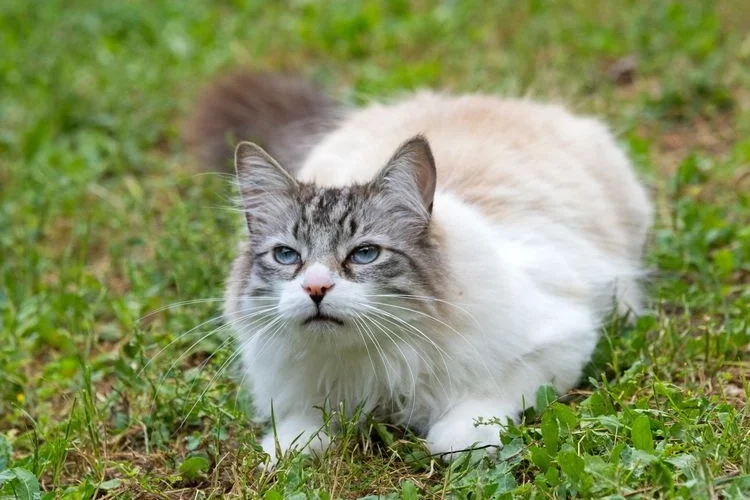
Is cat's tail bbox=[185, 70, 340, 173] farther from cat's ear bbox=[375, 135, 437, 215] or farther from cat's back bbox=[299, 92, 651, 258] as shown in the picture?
cat's ear bbox=[375, 135, 437, 215]

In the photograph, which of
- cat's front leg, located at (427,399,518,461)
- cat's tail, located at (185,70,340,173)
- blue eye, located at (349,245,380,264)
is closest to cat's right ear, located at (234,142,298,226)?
blue eye, located at (349,245,380,264)

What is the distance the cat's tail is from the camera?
4879 mm

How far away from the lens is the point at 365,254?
9.66 ft

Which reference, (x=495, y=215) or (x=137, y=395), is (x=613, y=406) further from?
(x=137, y=395)

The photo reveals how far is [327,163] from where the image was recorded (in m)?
4.17

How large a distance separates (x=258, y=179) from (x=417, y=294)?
2.19ft

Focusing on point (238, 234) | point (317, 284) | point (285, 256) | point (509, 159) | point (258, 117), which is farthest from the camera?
point (258, 117)

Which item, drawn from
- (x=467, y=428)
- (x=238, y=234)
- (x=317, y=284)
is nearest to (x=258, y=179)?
(x=317, y=284)

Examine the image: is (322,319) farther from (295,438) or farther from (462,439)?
(462,439)

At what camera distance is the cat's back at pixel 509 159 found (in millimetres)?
3699

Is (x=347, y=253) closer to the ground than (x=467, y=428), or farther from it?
farther from it

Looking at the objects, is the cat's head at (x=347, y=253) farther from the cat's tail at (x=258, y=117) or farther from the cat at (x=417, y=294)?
the cat's tail at (x=258, y=117)

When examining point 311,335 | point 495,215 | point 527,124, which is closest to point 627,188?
point 527,124

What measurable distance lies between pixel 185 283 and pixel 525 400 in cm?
157
